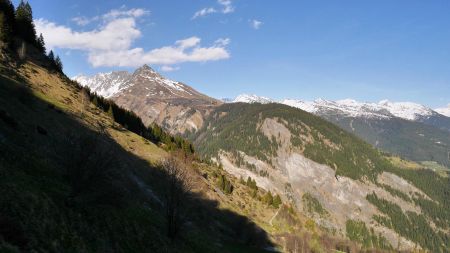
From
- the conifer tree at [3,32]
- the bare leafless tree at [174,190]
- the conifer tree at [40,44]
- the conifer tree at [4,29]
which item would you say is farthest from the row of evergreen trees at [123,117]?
the bare leafless tree at [174,190]

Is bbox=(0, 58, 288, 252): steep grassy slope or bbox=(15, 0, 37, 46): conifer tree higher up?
bbox=(15, 0, 37, 46): conifer tree

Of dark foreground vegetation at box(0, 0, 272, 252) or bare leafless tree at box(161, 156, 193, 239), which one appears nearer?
dark foreground vegetation at box(0, 0, 272, 252)

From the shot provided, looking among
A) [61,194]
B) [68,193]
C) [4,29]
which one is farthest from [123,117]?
[61,194]

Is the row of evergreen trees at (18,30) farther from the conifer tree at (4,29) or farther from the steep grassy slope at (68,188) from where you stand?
the steep grassy slope at (68,188)

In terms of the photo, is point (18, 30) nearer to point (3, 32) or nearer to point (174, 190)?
point (3, 32)

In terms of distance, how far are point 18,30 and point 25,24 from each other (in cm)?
336

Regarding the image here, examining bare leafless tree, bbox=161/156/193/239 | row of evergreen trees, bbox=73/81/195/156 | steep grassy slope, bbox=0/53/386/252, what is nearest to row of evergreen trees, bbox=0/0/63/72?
steep grassy slope, bbox=0/53/386/252

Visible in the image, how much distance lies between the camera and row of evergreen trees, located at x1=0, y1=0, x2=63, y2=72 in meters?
93.6

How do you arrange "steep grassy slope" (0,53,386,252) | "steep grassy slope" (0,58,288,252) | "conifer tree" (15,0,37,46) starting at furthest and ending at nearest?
"conifer tree" (15,0,37,46) → "steep grassy slope" (0,53,386,252) → "steep grassy slope" (0,58,288,252)

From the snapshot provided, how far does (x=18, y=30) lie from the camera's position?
367 ft

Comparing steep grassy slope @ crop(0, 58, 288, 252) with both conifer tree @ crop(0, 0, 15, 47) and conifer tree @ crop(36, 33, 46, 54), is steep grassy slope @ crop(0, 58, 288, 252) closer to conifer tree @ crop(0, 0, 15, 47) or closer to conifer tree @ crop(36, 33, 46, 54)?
conifer tree @ crop(0, 0, 15, 47)

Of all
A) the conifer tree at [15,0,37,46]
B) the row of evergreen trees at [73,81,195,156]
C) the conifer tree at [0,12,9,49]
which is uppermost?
the conifer tree at [15,0,37,46]

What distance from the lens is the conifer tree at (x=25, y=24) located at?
368 feet

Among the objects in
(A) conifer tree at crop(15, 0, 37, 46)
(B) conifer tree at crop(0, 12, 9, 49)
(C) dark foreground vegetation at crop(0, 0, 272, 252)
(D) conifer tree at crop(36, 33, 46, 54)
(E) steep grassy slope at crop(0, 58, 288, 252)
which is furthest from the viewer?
(D) conifer tree at crop(36, 33, 46, 54)
